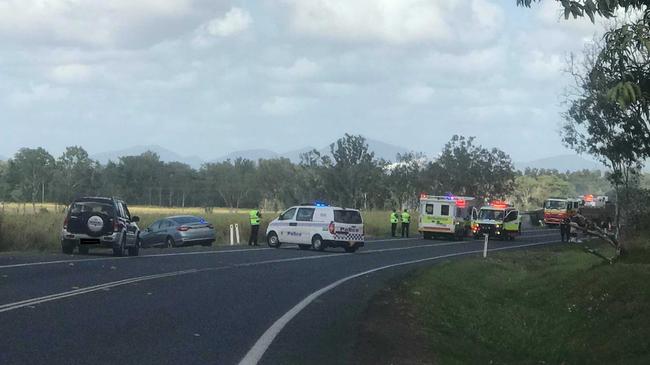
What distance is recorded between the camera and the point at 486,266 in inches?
1002

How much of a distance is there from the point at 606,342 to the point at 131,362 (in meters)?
7.48

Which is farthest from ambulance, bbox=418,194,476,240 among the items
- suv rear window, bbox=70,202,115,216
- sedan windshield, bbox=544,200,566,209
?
suv rear window, bbox=70,202,115,216

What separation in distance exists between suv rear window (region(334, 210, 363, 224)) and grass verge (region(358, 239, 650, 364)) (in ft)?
30.0

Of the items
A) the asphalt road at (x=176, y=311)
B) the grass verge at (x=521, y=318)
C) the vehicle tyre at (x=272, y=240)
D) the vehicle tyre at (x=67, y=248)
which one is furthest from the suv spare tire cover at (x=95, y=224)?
the vehicle tyre at (x=272, y=240)

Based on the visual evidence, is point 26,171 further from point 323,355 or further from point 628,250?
point 323,355

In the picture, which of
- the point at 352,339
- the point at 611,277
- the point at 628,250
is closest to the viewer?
the point at 352,339

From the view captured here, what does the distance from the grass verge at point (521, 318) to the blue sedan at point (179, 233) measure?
13120 mm

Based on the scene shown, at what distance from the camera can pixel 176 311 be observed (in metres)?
11.6

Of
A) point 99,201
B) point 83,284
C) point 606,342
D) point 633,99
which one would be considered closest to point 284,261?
point 99,201

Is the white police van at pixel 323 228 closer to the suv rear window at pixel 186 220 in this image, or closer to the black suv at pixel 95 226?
the suv rear window at pixel 186 220

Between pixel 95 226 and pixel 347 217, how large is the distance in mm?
10807

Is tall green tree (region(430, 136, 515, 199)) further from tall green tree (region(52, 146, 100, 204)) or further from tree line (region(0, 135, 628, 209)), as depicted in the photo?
tall green tree (region(52, 146, 100, 204))

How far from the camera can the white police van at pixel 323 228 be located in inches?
1193

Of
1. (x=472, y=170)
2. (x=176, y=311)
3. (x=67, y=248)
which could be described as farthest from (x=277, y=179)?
(x=176, y=311)
